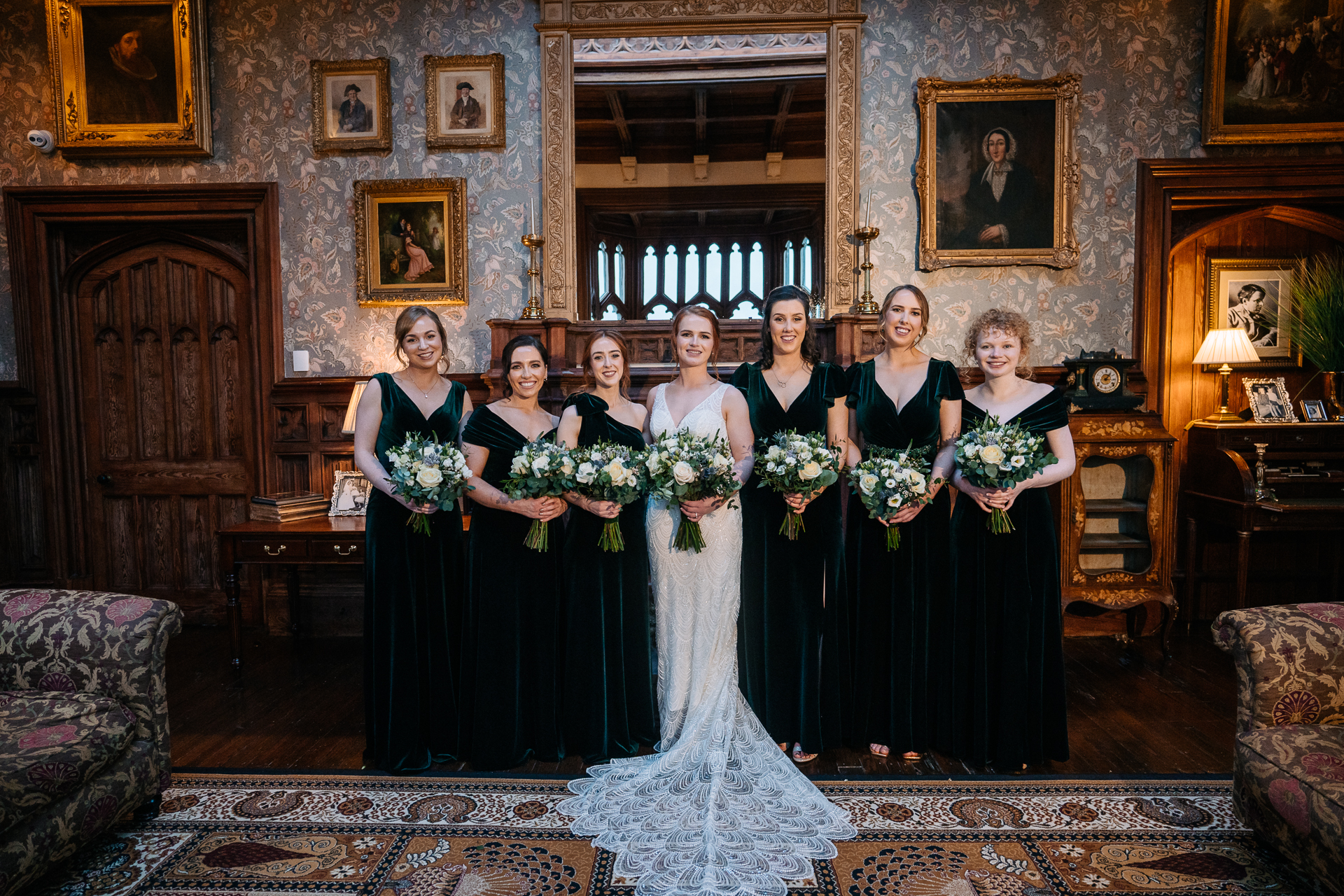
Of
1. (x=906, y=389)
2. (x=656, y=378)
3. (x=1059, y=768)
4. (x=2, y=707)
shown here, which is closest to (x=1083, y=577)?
(x=1059, y=768)

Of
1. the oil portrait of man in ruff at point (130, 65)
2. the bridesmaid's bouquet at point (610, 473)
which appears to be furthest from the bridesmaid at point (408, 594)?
the oil portrait of man in ruff at point (130, 65)

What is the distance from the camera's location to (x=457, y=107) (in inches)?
191

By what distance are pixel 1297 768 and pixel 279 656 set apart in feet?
16.5

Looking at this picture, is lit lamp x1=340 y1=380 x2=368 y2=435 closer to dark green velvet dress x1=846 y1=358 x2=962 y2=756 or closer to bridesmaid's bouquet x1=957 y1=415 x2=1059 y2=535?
dark green velvet dress x1=846 y1=358 x2=962 y2=756

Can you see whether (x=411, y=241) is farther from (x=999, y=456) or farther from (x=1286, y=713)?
(x=1286, y=713)

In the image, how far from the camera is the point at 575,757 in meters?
3.19

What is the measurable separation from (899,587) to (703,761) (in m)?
1.06

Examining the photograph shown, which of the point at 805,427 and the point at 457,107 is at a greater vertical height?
the point at 457,107

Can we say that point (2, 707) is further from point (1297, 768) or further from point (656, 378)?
point (1297, 768)

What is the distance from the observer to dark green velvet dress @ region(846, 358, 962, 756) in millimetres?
3014

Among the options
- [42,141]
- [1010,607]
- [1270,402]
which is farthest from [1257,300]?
[42,141]

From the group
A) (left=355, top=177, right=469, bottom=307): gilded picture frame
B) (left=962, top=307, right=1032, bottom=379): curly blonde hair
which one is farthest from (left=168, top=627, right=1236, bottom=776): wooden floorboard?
(left=355, top=177, right=469, bottom=307): gilded picture frame

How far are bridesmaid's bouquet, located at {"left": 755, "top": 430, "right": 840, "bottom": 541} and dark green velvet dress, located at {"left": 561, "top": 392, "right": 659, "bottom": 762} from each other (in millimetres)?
585

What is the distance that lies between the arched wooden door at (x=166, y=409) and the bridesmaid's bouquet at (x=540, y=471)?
11.7 ft
